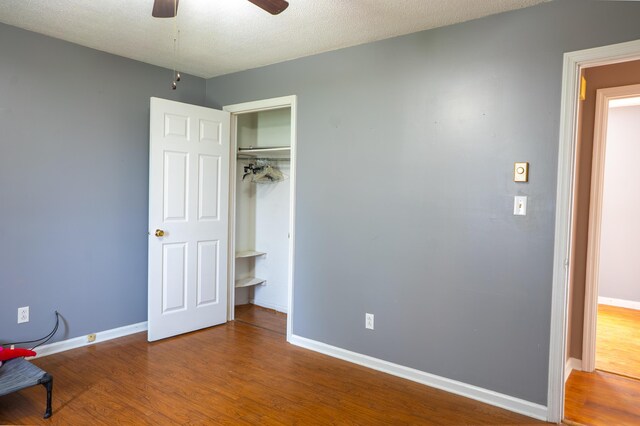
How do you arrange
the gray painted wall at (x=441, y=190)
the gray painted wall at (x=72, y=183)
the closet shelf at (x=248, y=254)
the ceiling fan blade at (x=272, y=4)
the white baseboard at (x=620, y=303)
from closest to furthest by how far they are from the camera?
the ceiling fan blade at (x=272, y=4) < the gray painted wall at (x=441, y=190) < the gray painted wall at (x=72, y=183) < the closet shelf at (x=248, y=254) < the white baseboard at (x=620, y=303)

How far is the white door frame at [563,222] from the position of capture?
2.27 m

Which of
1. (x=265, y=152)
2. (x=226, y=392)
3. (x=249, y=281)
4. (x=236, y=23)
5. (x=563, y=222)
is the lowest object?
(x=226, y=392)

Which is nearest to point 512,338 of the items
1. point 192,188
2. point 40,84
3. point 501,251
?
point 501,251

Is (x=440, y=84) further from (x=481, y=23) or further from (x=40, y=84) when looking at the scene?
(x=40, y=84)

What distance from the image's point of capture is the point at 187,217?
362 cm

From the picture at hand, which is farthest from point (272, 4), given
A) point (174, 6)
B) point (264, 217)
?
point (264, 217)

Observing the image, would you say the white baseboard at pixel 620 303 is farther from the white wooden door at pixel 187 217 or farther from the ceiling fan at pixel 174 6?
the ceiling fan at pixel 174 6

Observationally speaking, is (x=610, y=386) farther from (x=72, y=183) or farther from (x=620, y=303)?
(x=72, y=183)

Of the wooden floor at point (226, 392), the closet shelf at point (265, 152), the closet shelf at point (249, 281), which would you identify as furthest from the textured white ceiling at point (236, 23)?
the wooden floor at point (226, 392)

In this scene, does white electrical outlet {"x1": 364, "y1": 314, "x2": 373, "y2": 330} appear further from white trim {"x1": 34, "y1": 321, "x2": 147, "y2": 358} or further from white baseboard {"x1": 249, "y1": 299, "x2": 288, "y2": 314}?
white trim {"x1": 34, "y1": 321, "x2": 147, "y2": 358}

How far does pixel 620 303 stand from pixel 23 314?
6.19 meters

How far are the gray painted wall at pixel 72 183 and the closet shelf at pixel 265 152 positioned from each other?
926mm

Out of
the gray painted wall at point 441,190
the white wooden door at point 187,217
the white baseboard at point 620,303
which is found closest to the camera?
the gray painted wall at point 441,190

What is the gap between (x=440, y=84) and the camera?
272 cm
